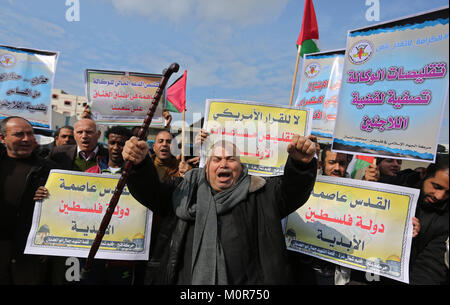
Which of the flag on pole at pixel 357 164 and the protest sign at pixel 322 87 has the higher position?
the protest sign at pixel 322 87

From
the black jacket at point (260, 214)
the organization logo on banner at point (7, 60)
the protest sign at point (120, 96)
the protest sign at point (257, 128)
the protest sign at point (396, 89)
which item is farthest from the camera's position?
the protest sign at point (120, 96)

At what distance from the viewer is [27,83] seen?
3.90 m

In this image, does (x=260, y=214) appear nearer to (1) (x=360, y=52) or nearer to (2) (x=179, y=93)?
(1) (x=360, y=52)

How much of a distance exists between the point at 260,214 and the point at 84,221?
6.29ft

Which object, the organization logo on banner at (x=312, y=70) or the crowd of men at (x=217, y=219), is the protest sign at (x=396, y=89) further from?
the organization logo on banner at (x=312, y=70)

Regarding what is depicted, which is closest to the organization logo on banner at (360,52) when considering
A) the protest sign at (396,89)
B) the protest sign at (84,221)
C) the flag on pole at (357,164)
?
the protest sign at (396,89)

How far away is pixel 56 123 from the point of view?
2786 cm

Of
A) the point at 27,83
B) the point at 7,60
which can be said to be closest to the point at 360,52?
the point at 27,83

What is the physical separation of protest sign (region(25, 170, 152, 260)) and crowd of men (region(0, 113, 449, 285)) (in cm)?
12

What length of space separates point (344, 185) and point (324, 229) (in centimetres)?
47

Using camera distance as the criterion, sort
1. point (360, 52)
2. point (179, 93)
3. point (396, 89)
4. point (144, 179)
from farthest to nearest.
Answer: point (179, 93) < point (360, 52) < point (396, 89) < point (144, 179)

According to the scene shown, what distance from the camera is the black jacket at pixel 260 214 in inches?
75.8

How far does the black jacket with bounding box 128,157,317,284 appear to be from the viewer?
6.32ft

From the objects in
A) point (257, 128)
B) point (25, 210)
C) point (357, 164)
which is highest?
Result: point (257, 128)
